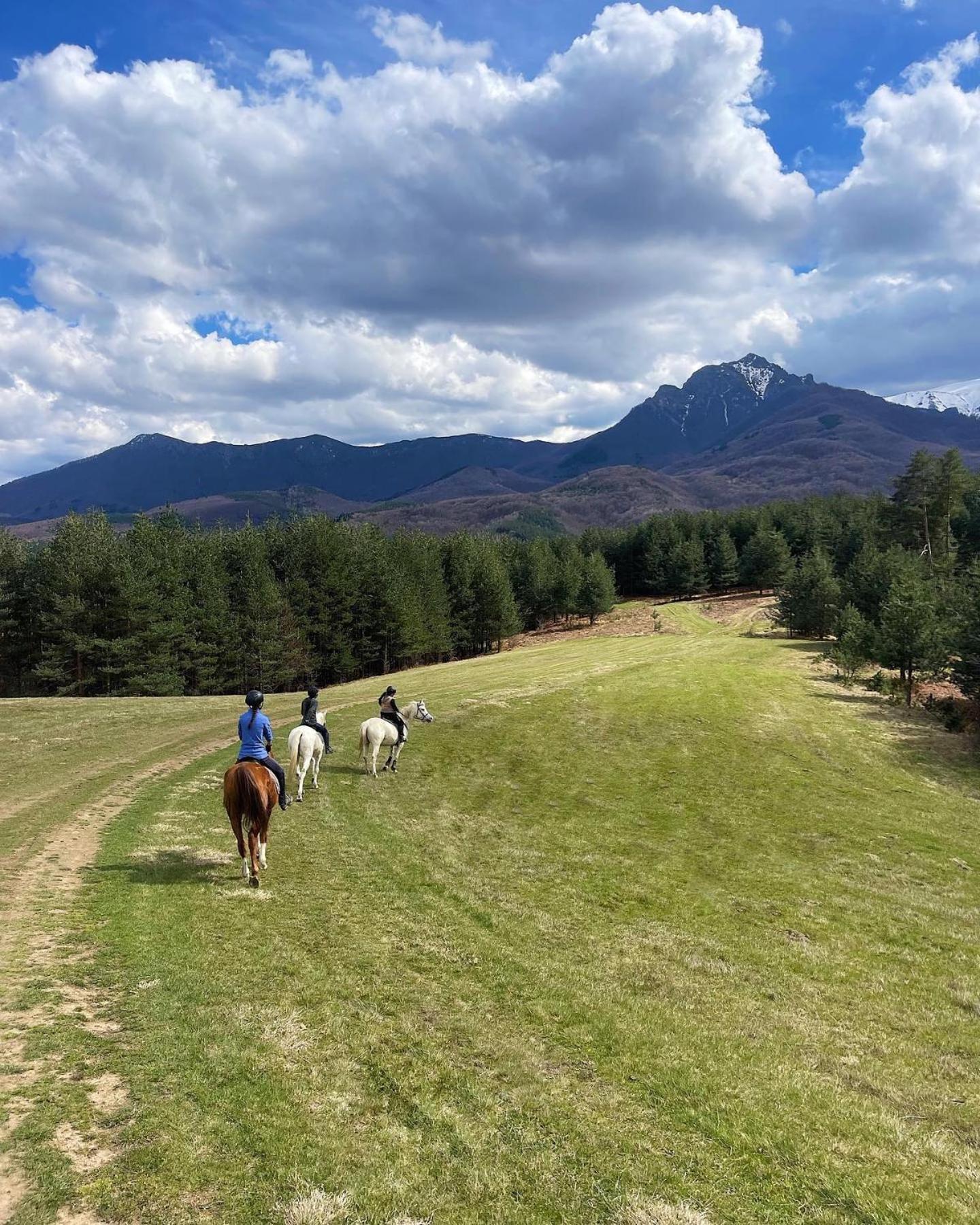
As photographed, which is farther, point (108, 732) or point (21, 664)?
point (21, 664)

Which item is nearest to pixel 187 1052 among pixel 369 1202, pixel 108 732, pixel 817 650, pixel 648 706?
pixel 369 1202

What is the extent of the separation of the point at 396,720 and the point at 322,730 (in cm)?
396

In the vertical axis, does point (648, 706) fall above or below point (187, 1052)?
below

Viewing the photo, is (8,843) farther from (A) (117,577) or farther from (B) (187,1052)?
(A) (117,577)

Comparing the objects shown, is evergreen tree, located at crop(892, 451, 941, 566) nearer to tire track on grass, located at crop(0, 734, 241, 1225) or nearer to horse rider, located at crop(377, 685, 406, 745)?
horse rider, located at crop(377, 685, 406, 745)

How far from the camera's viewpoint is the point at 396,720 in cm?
2692

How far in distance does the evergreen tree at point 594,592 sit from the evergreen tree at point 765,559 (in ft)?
110

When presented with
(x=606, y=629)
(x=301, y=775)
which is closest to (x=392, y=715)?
(x=301, y=775)

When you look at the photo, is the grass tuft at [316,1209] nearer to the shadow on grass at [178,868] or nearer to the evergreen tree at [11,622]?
the shadow on grass at [178,868]

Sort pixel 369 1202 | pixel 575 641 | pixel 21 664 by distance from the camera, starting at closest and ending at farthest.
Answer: pixel 369 1202
pixel 21 664
pixel 575 641

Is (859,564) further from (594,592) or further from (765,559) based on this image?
(765,559)

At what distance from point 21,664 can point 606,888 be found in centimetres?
7270

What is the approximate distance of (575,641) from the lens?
89000mm

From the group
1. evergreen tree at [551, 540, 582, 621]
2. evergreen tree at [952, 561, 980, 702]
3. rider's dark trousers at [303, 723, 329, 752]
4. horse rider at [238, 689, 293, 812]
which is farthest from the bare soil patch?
horse rider at [238, 689, 293, 812]
